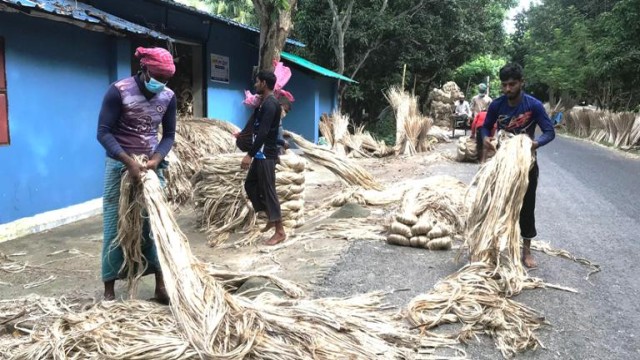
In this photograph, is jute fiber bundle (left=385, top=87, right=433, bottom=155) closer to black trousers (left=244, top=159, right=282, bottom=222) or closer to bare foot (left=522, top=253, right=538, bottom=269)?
black trousers (left=244, top=159, right=282, bottom=222)

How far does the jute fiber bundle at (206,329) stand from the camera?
2.33 metres

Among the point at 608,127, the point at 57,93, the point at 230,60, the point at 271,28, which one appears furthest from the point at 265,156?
the point at 608,127

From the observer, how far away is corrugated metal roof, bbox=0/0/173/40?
4.87 meters

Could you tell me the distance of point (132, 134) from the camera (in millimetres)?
3246

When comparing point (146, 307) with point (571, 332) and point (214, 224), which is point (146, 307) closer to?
point (571, 332)

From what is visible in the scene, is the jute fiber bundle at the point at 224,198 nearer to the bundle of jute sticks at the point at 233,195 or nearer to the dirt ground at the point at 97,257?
the bundle of jute sticks at the point at 233,195

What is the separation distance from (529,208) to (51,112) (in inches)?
195

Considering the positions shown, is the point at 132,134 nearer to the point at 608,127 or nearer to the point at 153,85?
the point at 153,85

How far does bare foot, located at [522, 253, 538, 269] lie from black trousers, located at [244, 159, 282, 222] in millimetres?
2068

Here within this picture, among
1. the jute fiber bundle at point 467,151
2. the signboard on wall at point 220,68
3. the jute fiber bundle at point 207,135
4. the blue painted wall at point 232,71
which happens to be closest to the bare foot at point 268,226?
the jute fiber bundle at point 207,135

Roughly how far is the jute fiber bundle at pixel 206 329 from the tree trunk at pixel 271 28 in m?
4.99

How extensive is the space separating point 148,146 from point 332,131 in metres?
10.0

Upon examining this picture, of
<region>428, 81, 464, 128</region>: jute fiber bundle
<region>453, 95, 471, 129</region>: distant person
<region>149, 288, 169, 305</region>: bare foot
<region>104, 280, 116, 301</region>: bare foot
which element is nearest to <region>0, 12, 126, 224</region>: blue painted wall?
<region>104, 280, 116, 301</region>: bare foot

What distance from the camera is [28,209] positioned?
562cm
